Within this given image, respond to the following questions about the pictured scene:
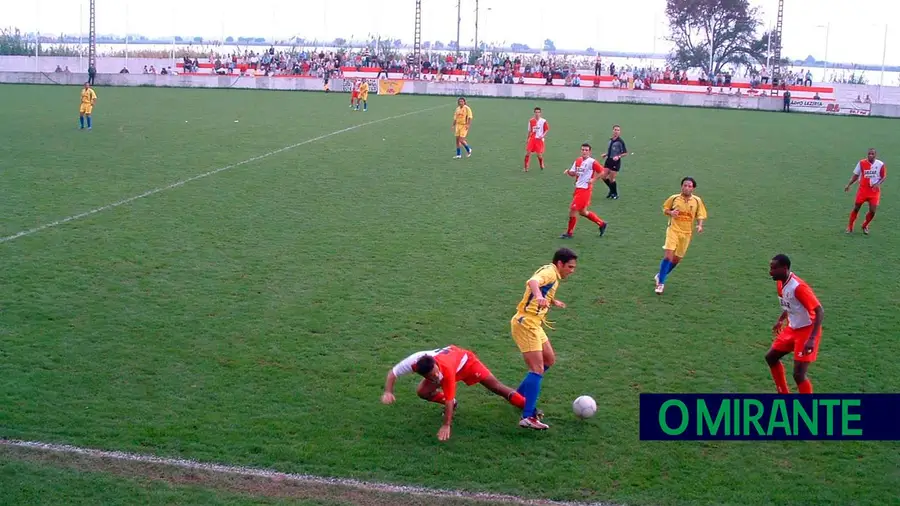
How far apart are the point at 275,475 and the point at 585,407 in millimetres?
3149

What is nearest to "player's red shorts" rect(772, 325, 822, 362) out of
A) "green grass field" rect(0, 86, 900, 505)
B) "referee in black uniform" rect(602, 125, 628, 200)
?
"green grass field" rect(0, 86, 900, 505)

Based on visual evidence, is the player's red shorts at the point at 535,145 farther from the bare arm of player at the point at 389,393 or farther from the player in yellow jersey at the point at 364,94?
the player in yellow jersey at the point at 364,94

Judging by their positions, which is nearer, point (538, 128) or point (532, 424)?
point (532, 424)

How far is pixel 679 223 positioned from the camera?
13492 mm

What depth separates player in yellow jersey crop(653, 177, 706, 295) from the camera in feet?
43.9

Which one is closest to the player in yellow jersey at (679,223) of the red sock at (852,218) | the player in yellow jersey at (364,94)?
the red sock at (852,218)

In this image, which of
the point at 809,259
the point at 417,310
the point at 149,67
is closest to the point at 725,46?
the point at 149,67

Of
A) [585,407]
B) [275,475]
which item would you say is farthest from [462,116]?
[275,475]

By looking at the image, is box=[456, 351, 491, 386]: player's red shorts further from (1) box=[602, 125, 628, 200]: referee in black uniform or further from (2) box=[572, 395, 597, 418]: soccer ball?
(1) box=[602, 125, 628, 200]: referee in black uniform

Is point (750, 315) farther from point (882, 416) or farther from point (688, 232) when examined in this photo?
point (882, 416)

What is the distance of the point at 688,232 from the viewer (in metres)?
13.5

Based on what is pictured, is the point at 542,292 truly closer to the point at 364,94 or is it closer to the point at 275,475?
the point at 275,475

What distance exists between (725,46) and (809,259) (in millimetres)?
82279

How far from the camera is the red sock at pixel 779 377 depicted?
938 centimetres
